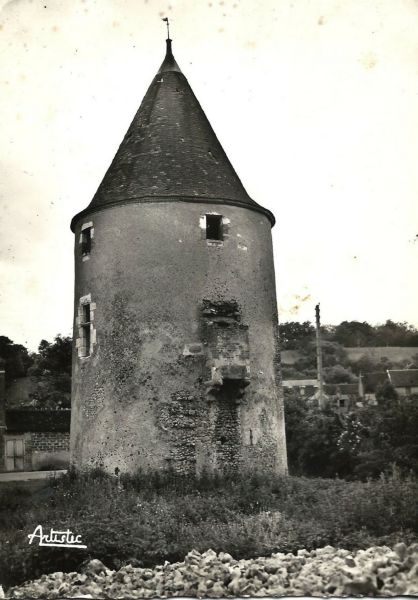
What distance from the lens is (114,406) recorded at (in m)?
15.1

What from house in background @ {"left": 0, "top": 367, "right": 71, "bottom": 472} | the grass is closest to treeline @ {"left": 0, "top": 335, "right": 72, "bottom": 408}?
house in background @ {"left": 0, "top": 367, "right": 71, "bottom": 472}

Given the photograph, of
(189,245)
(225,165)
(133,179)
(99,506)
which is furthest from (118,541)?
(225,165)

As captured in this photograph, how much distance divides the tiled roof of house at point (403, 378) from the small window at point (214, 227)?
7639mm

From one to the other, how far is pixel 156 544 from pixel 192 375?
16.6ft

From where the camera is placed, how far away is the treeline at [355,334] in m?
16.7

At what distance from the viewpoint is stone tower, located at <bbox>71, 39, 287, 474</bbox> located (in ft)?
49.0

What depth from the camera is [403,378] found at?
22.4 metres

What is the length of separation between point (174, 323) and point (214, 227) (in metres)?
2.65

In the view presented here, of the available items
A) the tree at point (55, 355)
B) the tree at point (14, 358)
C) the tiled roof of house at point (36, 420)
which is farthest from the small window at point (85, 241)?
the tree at point (55, 355)

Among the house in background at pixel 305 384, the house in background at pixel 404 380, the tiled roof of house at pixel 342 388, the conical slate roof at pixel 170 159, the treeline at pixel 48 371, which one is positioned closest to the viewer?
the conical slate roof at pixel 170 159

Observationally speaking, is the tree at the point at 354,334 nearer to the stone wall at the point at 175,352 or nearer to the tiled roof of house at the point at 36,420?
the stone wall at the point at 175,352

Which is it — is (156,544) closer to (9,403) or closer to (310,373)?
(9,403)

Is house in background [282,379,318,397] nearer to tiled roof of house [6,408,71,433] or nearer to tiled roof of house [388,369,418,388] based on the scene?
tiled roof of house [6,408,71,433]

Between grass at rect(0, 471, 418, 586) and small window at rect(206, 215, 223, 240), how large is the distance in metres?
5.53
